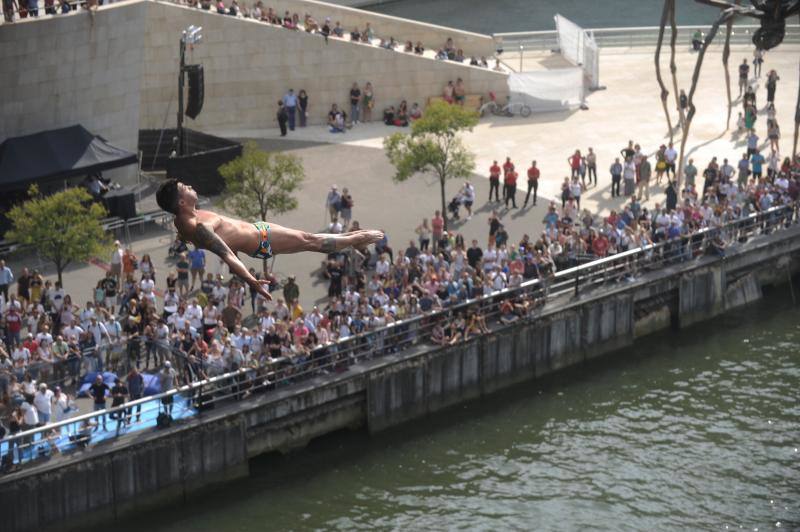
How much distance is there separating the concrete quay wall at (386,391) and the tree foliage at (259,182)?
775 cm

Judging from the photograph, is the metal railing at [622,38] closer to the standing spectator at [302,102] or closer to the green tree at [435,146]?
the standing spectator at [302,102]

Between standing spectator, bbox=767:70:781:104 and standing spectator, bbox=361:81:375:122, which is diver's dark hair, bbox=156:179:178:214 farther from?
standing spectator, bbox=767:70:781:104

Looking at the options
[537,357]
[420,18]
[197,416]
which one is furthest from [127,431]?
[420,18]

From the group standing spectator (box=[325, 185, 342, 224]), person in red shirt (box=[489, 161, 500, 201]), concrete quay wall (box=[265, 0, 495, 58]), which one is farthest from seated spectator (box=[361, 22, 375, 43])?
standing spectator (box=[325, 185, 342, 224])

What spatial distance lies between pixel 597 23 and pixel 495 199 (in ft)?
140

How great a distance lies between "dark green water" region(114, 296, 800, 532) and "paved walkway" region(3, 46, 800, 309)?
22.4 feet

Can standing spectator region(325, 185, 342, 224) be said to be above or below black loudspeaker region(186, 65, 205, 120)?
below

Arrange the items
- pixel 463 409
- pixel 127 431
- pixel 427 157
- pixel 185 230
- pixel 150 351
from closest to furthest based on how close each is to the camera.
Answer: pixel 185 230, pixel 127 431, pixel 150 351, pixel 463 409, pixel 427 157

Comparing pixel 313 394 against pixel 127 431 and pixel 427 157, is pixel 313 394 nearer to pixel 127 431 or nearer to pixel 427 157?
pixel 127 431

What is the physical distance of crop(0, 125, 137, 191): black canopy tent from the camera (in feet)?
190

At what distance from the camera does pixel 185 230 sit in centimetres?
2138

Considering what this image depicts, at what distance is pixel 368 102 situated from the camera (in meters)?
73.1

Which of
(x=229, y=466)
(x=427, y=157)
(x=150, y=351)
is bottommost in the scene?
(x=229, y=466)

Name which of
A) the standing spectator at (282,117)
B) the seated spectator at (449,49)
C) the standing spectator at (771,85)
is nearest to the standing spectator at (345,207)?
the standing spectator at (282,117)
